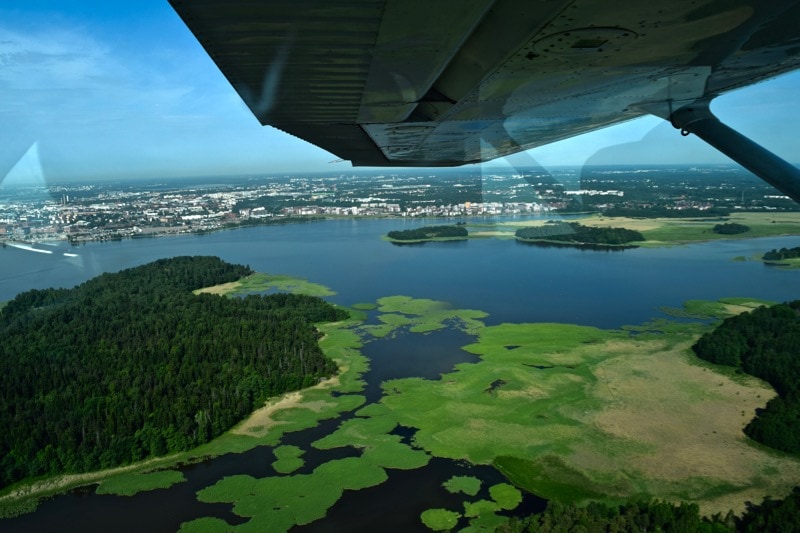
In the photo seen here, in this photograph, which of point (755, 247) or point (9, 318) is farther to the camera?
point (755, 247)

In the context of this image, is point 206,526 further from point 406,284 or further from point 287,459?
point 406,284

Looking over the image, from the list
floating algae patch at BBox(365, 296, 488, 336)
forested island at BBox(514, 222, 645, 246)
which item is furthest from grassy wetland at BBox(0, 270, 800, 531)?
forested island at BBox(514, 222, 645, 246)

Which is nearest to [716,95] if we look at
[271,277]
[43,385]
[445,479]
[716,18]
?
[716,18]

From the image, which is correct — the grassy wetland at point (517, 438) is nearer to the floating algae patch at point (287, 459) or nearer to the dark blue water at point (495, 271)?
the floating algae patch at point (287, 459)

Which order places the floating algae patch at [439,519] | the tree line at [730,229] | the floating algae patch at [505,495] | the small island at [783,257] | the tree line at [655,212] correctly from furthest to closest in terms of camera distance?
the tree line at [655,212]
the tree line at [730,229]
the small island at [783,257]
the floating algae patch at [505,495]
the floating algae patch at [439,519]

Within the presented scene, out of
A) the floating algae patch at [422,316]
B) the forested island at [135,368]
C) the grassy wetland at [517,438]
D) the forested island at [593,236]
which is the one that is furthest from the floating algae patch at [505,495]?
the forested island at [593,236]

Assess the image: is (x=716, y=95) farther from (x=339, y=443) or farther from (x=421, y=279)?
(x=421, y=279)

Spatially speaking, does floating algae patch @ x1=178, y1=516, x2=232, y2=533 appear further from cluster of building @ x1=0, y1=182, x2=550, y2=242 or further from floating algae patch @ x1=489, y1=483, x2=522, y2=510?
cluster of building @ x1=0, y1=182, x2=550, y2=242
